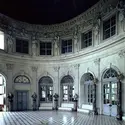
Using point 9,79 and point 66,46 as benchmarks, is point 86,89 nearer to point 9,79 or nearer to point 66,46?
point 66,46

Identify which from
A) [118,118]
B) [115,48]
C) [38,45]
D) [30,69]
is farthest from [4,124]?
[38,45]

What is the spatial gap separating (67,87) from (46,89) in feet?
6.59

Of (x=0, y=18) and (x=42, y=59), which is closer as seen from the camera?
(x=0, y=18)

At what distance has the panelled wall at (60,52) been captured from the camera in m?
15.5

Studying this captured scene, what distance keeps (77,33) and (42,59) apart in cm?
407

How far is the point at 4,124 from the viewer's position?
1067 cm

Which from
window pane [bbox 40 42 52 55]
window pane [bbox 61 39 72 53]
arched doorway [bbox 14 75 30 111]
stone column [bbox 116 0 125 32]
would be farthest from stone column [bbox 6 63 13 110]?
stone column [bbox 116 0 125 32]

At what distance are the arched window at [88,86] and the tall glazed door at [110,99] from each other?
5.96ft

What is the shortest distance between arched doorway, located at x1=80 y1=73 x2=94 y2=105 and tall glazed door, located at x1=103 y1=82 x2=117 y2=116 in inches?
75.3

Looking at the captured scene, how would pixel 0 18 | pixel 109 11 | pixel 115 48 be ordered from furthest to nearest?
pixel 0 18 < pixel 109 11 < pixel 115 48

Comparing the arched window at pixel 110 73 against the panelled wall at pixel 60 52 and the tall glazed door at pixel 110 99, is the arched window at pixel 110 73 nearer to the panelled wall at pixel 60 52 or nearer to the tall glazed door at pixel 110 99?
the panelled wall at pixel 60 52

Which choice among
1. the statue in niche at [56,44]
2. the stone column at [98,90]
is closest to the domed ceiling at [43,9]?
→ the statue in niche at [56,44]

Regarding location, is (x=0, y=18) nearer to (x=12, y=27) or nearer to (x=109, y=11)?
(x=12, y=27)

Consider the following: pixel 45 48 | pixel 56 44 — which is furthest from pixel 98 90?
pixel 45 48
